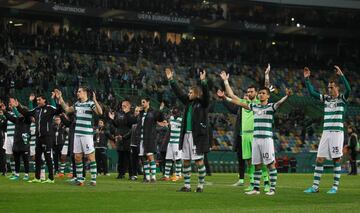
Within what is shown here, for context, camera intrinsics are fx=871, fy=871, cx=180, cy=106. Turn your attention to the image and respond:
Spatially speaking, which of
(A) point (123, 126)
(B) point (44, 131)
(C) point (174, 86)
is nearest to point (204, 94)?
(C) point (174, 86)

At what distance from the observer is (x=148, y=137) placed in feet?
92.2

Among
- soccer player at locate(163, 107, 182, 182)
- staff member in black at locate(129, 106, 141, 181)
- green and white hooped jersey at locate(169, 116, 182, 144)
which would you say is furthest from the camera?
green and white hooped jersey at locate(169, 116, 182, 144)

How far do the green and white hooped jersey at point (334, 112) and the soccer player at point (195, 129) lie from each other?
10.8 ft

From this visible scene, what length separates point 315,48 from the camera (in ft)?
258

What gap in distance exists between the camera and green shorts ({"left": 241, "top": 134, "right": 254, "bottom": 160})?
25.4 metres

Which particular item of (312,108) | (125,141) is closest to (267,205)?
(125,141)

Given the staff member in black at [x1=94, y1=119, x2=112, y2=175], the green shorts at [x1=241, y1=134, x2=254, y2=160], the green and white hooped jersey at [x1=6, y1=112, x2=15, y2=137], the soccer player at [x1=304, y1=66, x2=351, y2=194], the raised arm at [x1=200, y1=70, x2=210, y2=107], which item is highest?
the raised arm at [x1=200, y1=70, x2=210, y2=107]

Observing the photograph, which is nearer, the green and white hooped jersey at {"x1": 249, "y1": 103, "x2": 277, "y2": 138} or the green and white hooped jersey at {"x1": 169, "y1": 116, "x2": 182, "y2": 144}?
the green and white hooped jersey at {"x1": 249, "y1": 103, "x2": 277, "y2": 138}

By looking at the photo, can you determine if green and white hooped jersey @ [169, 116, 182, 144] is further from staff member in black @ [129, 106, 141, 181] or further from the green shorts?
the green shorts

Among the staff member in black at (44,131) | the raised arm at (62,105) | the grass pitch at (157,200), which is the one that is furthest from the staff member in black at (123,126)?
the grass pitch at (157,200)

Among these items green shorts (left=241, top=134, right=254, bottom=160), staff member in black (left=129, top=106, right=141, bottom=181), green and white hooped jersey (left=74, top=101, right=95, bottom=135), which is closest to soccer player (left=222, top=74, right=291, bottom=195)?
green shorts (left=241, top=134, right=254, bottom=160)

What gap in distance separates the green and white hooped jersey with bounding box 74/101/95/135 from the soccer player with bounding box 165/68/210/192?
10.8 feet

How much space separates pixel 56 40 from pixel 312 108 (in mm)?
19351

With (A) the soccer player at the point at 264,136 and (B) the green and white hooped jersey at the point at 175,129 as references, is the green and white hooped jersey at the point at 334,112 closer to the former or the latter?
(A) the soccer player at the point at 264,136
